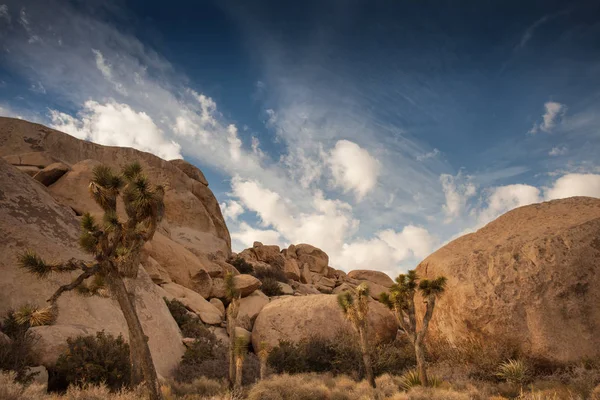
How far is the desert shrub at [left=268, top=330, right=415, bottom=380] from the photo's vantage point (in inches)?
670

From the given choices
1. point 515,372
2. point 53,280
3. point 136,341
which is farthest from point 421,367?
point 53,280

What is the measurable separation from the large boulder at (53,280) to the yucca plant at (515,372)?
13.3m

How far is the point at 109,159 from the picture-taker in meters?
33.9

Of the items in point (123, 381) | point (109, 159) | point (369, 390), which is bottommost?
point (369, 390)

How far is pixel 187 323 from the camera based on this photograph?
18453 mm

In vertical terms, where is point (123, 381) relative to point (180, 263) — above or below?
below

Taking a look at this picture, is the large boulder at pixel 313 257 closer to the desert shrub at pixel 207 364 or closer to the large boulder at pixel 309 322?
the large boulder at pixel 309 322

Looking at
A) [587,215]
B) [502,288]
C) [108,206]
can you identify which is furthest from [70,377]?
[587,215]

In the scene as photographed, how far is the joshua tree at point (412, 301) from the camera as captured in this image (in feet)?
43.1

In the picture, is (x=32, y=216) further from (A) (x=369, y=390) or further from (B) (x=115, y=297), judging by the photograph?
(A) (x=369, y=390)

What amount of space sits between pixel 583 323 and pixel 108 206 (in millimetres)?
17988

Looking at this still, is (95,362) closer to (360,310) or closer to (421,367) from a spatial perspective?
(360,310)

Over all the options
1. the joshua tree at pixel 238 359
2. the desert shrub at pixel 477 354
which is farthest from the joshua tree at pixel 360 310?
the joshua tree at pixel 238 359

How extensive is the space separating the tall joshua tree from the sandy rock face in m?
13.2
